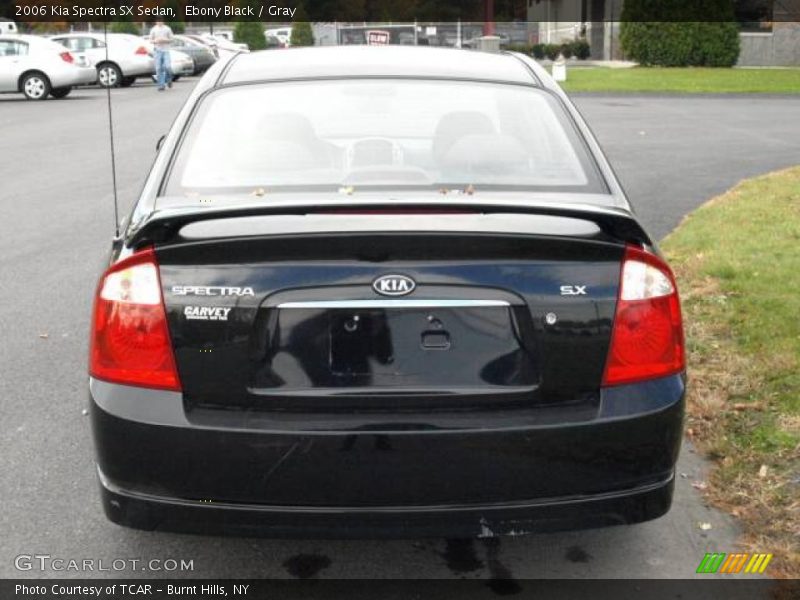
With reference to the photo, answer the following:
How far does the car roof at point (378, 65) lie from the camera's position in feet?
14.8

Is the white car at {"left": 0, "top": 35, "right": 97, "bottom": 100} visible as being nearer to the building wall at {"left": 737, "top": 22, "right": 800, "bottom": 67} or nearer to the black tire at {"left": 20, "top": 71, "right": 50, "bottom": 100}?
the black tire at {"left": 20, "top": 71, "right": 50, "bottom": 100}

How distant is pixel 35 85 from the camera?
89.7ft

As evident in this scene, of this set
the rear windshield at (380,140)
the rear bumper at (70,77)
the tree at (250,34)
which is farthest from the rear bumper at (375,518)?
the tree at (250,34)

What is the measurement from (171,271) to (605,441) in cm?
131

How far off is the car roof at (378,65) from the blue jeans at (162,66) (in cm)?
2683

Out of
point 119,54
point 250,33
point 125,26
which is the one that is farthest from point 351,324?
point 125,26

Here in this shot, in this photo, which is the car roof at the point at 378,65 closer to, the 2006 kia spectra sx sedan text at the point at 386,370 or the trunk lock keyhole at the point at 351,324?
the 2006 kia spectra sx sedan text at the point at 386,370

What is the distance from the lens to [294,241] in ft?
10.1

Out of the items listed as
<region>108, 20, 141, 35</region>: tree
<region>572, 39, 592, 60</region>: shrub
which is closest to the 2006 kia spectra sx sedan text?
<region>572, 39, 592, 60</region>: shrub

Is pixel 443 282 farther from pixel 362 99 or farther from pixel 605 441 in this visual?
pixel 362 99

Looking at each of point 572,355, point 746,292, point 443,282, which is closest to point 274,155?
point 443,282

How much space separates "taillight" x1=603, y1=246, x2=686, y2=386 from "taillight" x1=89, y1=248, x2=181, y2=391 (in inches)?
49.3

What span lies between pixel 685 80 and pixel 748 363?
24050 millimetres

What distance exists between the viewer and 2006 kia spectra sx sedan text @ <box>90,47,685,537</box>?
307cm
